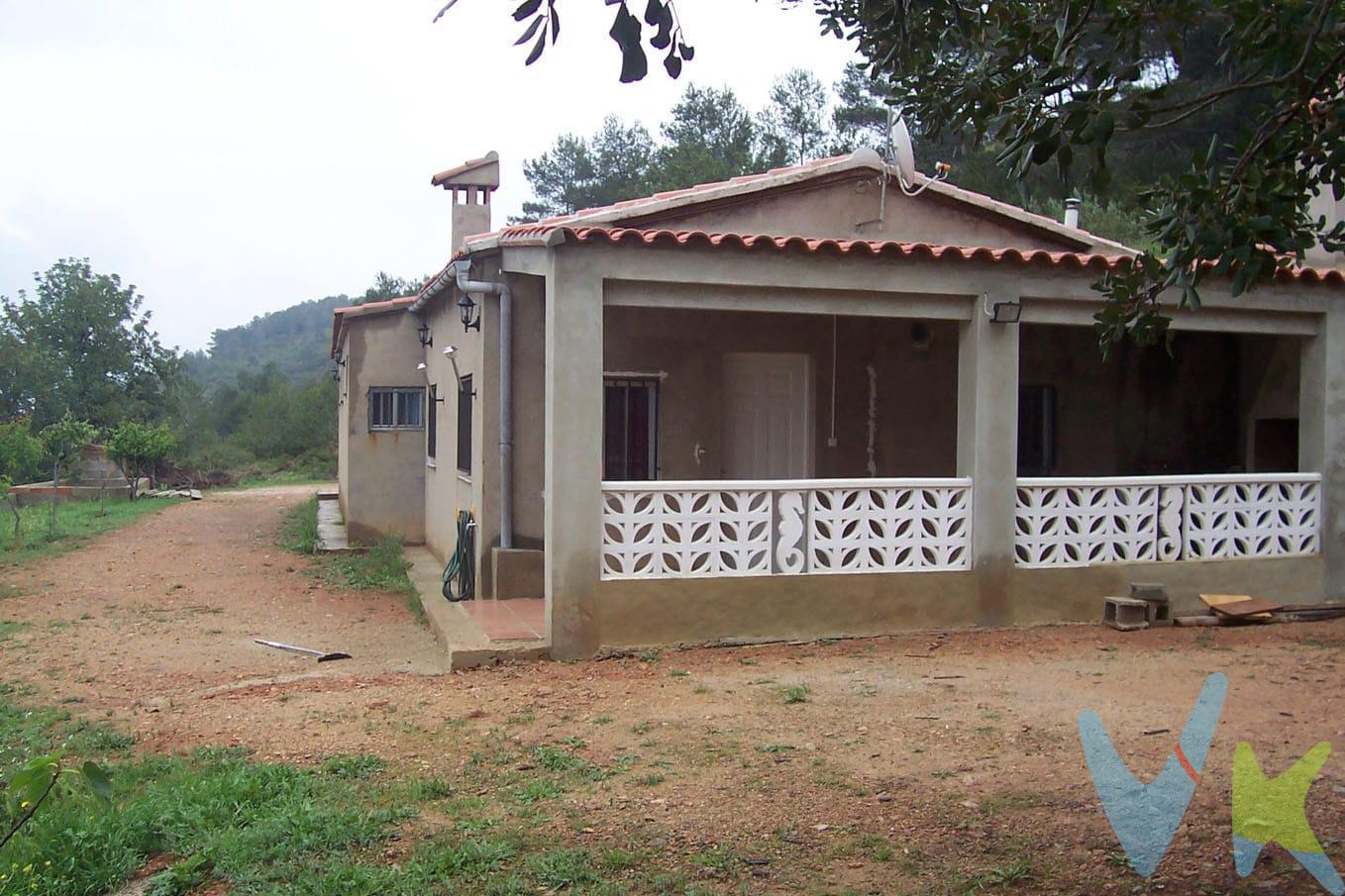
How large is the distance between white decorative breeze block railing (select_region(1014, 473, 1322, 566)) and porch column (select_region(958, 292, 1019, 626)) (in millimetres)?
202

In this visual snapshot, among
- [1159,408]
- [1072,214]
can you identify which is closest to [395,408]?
[1072,214]

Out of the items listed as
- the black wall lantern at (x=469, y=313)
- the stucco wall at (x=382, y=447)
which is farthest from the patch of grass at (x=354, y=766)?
the stucco wall at (x=382, y=447)

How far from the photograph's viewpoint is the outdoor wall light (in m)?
9.23

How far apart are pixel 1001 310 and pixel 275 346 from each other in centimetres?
10051

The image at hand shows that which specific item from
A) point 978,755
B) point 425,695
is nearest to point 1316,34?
point 978,755

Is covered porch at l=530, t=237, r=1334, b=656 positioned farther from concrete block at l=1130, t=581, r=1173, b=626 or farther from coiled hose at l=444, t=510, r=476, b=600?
coiled hose at l=444, t=510, r=476, b=600

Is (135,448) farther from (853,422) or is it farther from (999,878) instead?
(999,878)

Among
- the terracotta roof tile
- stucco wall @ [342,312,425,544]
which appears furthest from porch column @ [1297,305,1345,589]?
stucco wall @ [342,312,425,544]

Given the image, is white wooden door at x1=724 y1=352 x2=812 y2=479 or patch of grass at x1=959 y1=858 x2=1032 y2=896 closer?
patch of grass at x1=959 y1=858 x2=1032 y2=896

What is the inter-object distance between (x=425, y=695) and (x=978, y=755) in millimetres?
3563

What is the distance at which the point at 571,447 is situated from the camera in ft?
27.3

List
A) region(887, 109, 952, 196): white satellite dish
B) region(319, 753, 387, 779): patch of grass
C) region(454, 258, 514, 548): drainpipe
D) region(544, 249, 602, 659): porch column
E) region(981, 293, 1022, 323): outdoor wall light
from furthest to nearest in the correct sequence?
region(454, 258, 514, 548): drainpipe → region(887, 109, 952, 196): white satellite dish → region(981, 293, 1022, 323): outdoor wall light → region(544, 249, 602, 659): porch column → region(319, 753, 387, 779): patch of grass

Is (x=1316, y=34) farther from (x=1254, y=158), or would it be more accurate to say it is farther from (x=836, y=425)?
(x=836, y=425)

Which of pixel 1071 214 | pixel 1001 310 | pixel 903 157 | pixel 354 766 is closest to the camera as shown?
pixel 354 766
